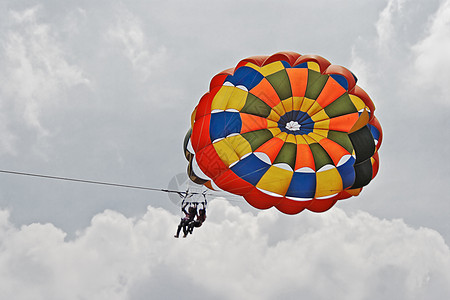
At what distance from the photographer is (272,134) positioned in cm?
1340

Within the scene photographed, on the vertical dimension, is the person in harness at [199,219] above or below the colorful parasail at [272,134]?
below

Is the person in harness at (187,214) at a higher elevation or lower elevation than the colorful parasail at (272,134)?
lower

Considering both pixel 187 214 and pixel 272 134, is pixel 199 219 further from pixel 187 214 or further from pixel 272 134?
pixel 272 134

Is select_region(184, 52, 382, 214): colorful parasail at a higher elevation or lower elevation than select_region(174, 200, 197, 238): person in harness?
higher

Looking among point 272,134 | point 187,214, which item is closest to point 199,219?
point 187,214

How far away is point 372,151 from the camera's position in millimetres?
11883

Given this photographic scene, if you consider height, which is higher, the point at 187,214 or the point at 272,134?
the point at 272,134

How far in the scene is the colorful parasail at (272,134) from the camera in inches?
509

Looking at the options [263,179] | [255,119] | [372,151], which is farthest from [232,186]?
[372,151]

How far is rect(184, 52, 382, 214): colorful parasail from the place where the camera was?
42.4 feet

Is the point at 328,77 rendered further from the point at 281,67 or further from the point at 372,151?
the point at 372,151

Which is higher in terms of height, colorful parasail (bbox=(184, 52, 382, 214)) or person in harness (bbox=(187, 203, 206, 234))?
colorful parasail (bbox=(184, 52, 382, 214))

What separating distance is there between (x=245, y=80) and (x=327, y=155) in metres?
2.75

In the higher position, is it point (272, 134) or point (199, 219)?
point (272, 134)
